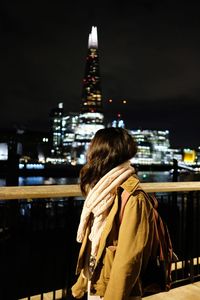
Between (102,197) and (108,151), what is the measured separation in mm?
279

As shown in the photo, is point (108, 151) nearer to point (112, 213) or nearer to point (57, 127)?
point (112, 213)

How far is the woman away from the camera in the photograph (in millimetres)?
1767

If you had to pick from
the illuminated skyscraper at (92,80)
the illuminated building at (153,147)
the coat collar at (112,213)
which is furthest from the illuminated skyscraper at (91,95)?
the coat collar at (112,213)

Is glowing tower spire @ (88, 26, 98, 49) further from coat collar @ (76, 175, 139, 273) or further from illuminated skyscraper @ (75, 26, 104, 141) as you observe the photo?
coat collar @ (76, 175, 139, 273)

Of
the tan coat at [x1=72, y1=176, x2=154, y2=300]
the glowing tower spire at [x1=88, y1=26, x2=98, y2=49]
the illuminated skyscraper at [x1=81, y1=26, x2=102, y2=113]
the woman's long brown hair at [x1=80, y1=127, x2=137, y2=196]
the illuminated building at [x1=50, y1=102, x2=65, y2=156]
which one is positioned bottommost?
the tan coat at [x1=72, y1=176, x2=154, y2=300]

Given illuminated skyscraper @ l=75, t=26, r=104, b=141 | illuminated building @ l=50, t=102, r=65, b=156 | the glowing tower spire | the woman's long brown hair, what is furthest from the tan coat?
the glowing tower spire

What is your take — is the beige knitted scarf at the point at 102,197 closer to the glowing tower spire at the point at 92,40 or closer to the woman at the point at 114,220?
the woman at the point at 114,220

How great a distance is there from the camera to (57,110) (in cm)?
17162

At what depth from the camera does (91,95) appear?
187500 mm

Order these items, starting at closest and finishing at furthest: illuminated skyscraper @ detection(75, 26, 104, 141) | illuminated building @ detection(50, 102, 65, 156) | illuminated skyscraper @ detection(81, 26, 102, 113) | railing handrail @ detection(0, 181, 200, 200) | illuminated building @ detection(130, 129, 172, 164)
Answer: railing handrail @ detection(0, 181, 200, 200), illuminated building @ detection(130, 129, 172, 164), illuminated building @ detection(50, 102, 65, 156), illuminated skyscraper @ detection(75, 26, 104, 141), illuminated skyscraper @ detection(81, 26, 102, 113)

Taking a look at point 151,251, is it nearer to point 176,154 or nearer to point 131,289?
point 131,289

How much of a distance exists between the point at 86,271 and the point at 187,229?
7.63ft

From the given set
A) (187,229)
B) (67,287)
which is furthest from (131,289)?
(187,229)

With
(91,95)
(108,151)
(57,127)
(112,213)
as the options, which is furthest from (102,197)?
(91,95)
